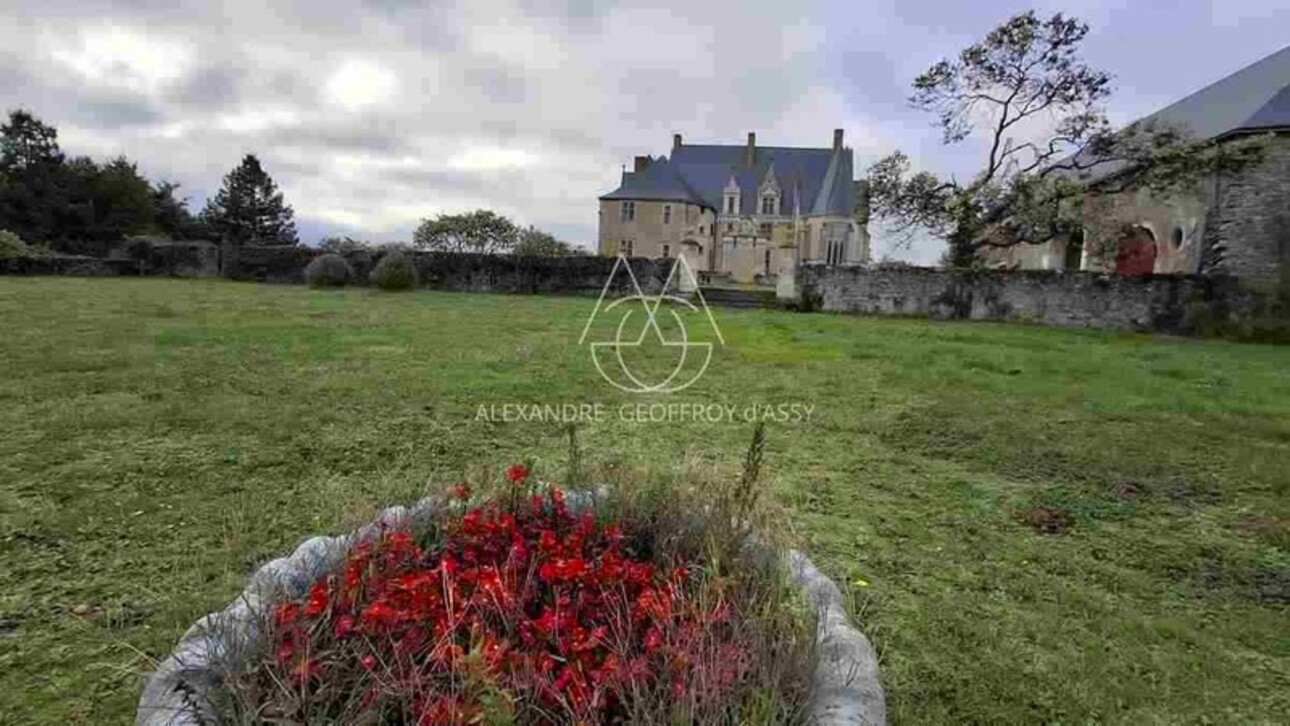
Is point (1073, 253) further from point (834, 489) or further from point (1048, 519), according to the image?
point (834, 489)

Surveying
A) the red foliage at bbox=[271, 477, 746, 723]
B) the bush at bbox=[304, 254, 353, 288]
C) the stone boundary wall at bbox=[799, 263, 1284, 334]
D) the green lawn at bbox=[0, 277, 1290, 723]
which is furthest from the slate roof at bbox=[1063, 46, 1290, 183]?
the bush at bbox=[304, 254, 353, 288]

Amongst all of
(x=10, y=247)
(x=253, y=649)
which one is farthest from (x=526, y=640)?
(x=10, y=247)

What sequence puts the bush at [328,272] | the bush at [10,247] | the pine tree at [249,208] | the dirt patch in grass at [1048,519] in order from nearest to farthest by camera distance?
1. the dirt patch in grass at [1048,519]
2. the bush at [10,247]
3. the bush at [328,272]
4. the pine tree at [249,208]

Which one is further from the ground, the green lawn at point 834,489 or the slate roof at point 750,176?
the slate roof at point 750,176

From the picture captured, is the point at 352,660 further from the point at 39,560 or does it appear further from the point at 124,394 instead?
the point at 124,394

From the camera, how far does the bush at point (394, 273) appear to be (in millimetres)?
17078

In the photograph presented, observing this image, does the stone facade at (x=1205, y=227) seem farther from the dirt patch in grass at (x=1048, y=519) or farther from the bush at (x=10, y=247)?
the bush at (x=10, y=247)

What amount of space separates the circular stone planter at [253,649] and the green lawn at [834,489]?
43cm

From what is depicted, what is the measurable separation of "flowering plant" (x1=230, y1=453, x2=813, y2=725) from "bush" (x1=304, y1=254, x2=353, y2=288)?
1816 centimetres

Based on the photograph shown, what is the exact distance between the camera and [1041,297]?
14.2m

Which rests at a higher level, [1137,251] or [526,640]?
[1137,251]

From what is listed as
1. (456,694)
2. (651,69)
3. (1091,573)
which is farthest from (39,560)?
(651,69)

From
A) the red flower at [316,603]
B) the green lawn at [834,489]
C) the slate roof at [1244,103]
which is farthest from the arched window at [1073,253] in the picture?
the red flower at [316,603]

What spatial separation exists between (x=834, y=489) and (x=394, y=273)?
16046 mm
